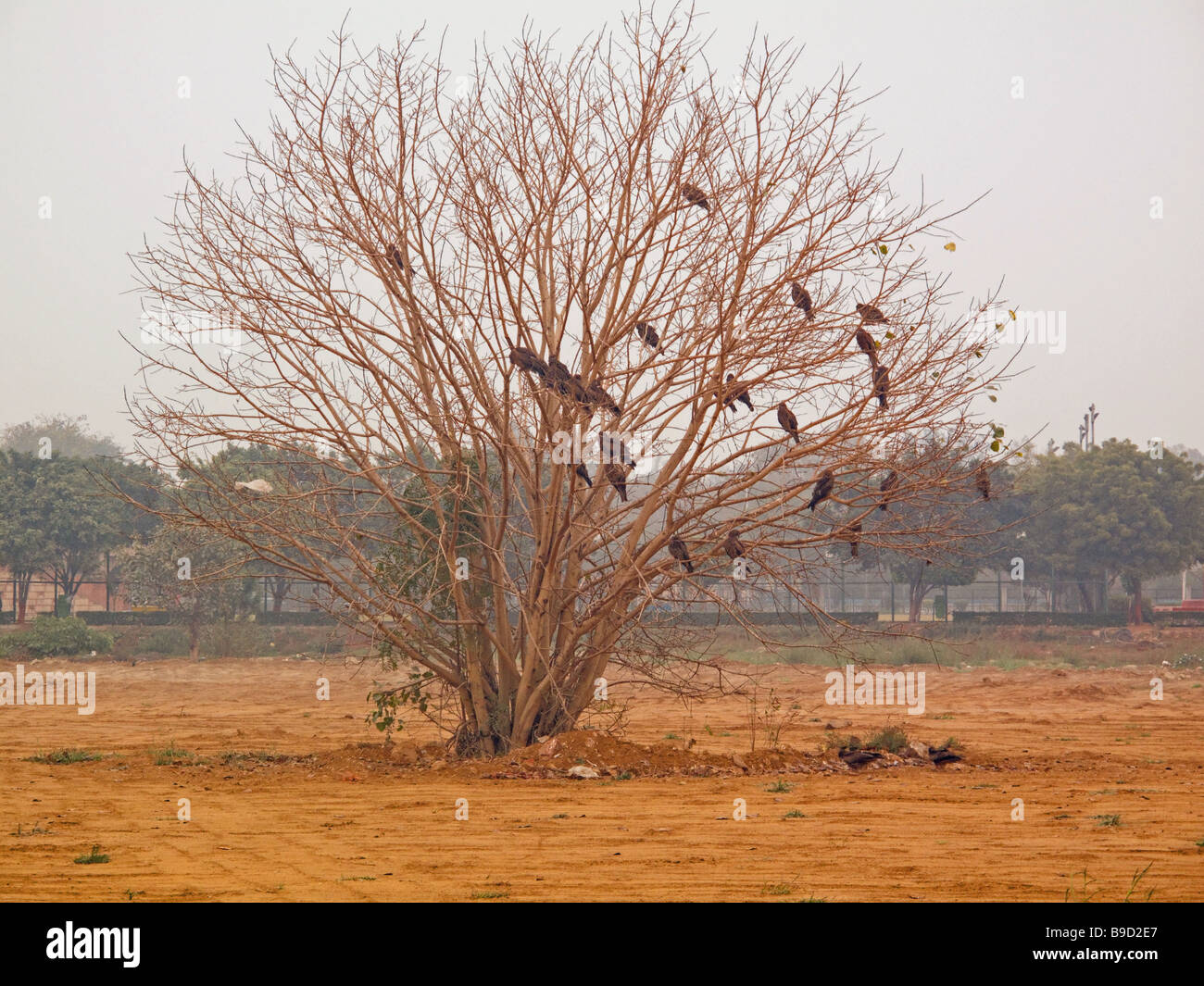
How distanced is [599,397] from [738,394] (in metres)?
1.29

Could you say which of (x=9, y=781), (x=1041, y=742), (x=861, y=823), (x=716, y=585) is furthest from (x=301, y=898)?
(x=1041, y=742)

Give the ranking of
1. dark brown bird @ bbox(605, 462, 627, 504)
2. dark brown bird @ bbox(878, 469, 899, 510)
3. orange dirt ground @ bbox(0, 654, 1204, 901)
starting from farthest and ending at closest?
dark brown bird @ bbox(878, 469, 899, 510) < dark brown bird @ bbox(605, 462, 627, 504) < orange dirt ground @ bbox(0, 654, 1204, 901)

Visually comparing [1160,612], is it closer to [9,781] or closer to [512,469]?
[512,469]

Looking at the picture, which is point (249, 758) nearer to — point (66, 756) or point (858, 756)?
point (66, 756)

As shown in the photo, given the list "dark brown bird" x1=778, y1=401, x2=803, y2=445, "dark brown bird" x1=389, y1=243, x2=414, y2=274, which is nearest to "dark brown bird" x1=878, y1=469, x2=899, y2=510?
"dark brown bird" x1=778, y1=401, x2=803, y2=445

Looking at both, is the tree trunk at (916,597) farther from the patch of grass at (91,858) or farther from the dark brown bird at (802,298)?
the patch of grass at (91,858)

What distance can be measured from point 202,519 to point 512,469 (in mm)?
3227

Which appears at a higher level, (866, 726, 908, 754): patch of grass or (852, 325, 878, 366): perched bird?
(852, 325, 878, 366): perched bird

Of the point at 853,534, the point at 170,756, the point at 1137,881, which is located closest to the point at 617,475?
the point at 853,534

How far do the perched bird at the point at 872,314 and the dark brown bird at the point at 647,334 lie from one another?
204cm

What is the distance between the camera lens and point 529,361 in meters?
10.9

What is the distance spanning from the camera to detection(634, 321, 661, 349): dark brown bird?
1179 cm

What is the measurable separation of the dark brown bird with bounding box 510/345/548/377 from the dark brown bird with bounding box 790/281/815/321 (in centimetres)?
239

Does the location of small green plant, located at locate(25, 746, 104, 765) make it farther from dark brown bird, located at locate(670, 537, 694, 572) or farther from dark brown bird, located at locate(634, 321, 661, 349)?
dark brown bird, located at locate(634, 321, 661, 349)
